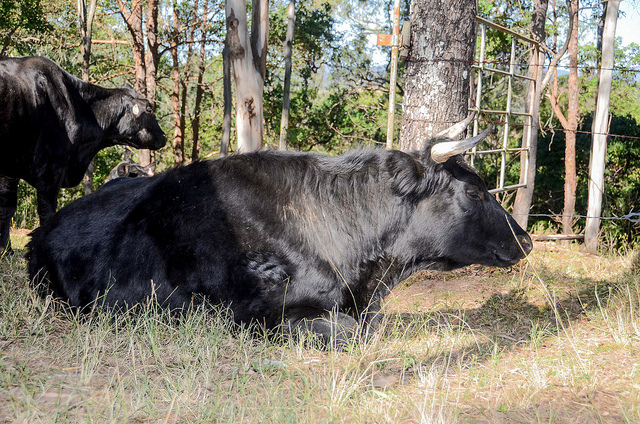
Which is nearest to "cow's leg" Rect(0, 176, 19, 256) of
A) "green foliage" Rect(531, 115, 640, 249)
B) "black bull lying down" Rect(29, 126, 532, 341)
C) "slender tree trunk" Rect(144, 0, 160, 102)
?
"black bull lying down" Rect(29, 126, 532, 341)

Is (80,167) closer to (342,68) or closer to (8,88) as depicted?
(8,88)

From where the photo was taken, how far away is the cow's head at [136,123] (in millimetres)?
8680

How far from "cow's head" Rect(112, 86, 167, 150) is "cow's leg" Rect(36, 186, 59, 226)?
173 cm

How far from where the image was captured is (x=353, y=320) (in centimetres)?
395

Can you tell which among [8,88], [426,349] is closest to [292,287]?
[426,349]

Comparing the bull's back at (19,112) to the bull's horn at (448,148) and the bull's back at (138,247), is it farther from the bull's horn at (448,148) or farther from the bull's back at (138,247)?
the bull's horn at (448,148)

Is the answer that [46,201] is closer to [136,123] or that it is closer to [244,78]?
[136,123]

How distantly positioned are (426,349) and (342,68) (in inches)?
737

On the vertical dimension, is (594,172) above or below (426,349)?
above

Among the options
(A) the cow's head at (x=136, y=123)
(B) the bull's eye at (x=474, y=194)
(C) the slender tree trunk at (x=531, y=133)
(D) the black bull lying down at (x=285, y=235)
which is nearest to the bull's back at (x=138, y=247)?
(D) the black bull lying down at (x=285, y=235)

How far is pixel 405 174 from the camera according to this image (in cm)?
434

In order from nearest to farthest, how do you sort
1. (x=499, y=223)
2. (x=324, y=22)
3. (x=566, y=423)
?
(x=566, y=423) → (x=499, y=223) → (x=324, y=22)

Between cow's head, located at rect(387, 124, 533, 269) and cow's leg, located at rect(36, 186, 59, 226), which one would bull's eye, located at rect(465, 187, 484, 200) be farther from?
cow's leg, located at rect(36, 186, 59, 226)

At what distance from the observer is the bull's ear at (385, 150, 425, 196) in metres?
4.33
